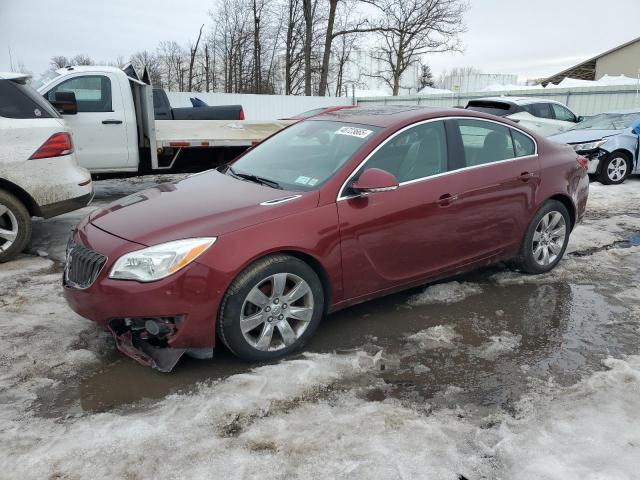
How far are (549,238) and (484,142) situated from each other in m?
1.23

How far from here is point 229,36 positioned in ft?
125

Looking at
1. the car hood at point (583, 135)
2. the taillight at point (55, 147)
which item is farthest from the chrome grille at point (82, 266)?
the car hood at point (583, 135)

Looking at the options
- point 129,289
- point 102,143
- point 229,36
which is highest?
point 229,36

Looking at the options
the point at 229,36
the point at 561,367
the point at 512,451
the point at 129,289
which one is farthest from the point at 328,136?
the point at 229,36

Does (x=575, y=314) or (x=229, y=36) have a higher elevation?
(x=229, y=36)

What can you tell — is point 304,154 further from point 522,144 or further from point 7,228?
point 7,228

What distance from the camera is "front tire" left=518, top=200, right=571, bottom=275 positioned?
189 inches

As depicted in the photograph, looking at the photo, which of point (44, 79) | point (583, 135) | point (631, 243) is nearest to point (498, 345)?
point (631, 243)

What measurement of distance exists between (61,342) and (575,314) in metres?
3.87

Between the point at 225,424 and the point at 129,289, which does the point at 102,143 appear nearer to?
the point at 129,289

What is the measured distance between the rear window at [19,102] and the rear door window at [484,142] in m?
4.18

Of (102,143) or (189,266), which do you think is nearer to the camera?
(189,266)

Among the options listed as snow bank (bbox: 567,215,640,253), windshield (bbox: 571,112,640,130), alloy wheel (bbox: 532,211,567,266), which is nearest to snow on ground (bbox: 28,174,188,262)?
alloy wheel (bbox: 532,211,567,266)

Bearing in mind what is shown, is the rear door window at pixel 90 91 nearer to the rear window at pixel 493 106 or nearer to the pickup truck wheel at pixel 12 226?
the pickup truck wheel at pixel 12 226
